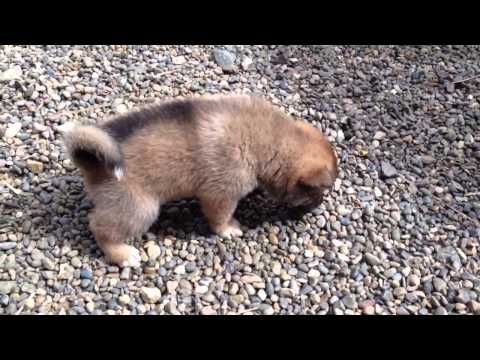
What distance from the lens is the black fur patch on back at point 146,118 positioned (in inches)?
147

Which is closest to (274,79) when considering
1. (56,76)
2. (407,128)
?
(407,128)

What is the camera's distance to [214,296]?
388 cm

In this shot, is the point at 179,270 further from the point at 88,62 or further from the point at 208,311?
the point at 88,62

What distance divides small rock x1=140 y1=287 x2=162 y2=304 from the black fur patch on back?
3.61ft

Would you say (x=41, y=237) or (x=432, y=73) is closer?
(x=41, y=237)

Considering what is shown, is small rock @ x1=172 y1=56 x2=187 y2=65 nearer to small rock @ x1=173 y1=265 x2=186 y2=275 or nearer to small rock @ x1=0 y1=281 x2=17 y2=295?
small rock @ x1=173 y1=265 x2=186 y2=275

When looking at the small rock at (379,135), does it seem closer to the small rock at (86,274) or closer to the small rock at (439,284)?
the small rock at (439,284)

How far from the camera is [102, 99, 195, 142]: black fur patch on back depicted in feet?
12.3

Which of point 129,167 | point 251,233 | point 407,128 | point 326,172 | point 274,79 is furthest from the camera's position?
point 274,79

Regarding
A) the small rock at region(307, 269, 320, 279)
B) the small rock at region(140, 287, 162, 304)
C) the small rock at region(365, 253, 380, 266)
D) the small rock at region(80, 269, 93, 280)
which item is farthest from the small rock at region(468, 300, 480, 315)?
the small rock at region(80, 269, 93, 280)

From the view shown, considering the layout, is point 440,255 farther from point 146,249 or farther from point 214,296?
point 146,249

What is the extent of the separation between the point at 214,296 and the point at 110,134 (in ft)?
4.55

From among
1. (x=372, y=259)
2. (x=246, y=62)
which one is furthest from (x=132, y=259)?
(x=246, y=62)

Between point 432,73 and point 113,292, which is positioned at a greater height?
point 432,73
